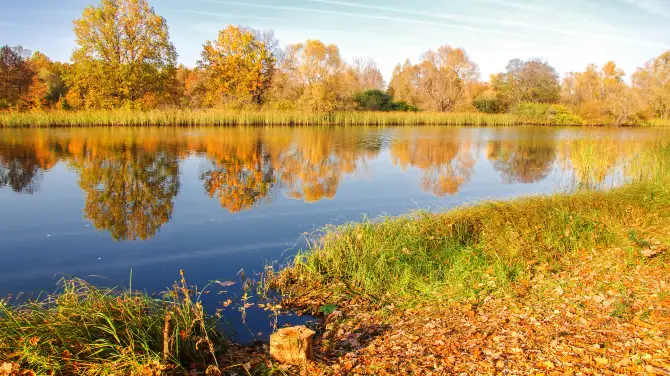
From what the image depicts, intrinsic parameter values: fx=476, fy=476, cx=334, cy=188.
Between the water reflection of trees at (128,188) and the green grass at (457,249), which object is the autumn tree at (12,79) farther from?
the green grass at (457,249)

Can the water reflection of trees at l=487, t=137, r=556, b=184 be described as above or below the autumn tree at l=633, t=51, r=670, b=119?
below

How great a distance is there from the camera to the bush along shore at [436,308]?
11.4 ft

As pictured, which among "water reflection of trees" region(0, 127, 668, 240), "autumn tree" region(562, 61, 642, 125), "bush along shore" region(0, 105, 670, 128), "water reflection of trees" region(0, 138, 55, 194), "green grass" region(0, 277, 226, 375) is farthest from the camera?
"autumn tree" region(562, 61, 642, 125)

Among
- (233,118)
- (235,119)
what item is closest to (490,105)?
(235,119)

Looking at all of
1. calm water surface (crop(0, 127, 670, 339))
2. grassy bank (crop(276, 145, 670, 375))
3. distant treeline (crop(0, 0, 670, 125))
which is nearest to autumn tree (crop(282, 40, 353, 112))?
distant treeline (crop(0, 0, 670, 125))

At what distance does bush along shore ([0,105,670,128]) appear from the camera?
30016 millimetres

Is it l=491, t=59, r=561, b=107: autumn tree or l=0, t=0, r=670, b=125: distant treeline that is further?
l=491, t=59, r=561, b=107: autumn tree

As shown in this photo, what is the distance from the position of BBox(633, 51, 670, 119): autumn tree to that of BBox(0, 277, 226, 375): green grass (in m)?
45.3

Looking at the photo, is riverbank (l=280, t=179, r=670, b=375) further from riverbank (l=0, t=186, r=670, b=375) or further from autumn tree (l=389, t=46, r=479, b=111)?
autumn tree (l=389, t=46, r=479, b=111)

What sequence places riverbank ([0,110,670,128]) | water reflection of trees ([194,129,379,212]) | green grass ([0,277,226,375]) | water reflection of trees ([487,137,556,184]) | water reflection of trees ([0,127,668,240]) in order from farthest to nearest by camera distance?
1. riverbank ([0,110,670,128])
2. water reflection of trees ([487,137,556,184])
3. water reflection of trees ([194,129,379,212])
4. water reflection of trees ([0,127,668,240])
5. green grass ([0,277,226,375])

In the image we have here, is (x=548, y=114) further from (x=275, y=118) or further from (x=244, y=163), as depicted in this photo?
(x=244, y=163)

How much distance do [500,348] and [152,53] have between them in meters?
38.8

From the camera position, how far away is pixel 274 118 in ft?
112

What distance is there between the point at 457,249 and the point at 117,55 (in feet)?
120
